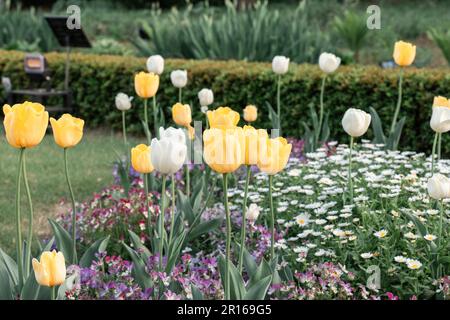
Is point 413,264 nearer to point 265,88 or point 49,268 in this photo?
point 49,268

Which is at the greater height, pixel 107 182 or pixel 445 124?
pixel 445 124

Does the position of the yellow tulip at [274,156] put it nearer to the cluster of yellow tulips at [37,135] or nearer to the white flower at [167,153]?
the white flower at [167,153]

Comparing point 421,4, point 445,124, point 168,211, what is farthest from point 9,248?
point 421,4

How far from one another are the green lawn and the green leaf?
119 centimetres

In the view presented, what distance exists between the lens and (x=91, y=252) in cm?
346

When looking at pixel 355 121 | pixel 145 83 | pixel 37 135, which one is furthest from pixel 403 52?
pixel 37 135

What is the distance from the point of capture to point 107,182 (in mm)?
6090

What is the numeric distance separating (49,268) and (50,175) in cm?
385

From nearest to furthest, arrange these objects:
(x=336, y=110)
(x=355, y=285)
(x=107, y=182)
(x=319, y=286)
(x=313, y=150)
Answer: (x=319, y=286), (x=355, y=285), (x=313, y=150), (x=107, y=182), (x=336, y=110)

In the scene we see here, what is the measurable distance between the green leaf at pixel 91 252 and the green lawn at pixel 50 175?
119 cm

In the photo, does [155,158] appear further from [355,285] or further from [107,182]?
[107,182]

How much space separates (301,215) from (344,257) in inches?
19.5

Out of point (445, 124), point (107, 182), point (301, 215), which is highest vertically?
point (445, 124)

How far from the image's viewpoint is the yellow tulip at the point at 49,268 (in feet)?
8.17
